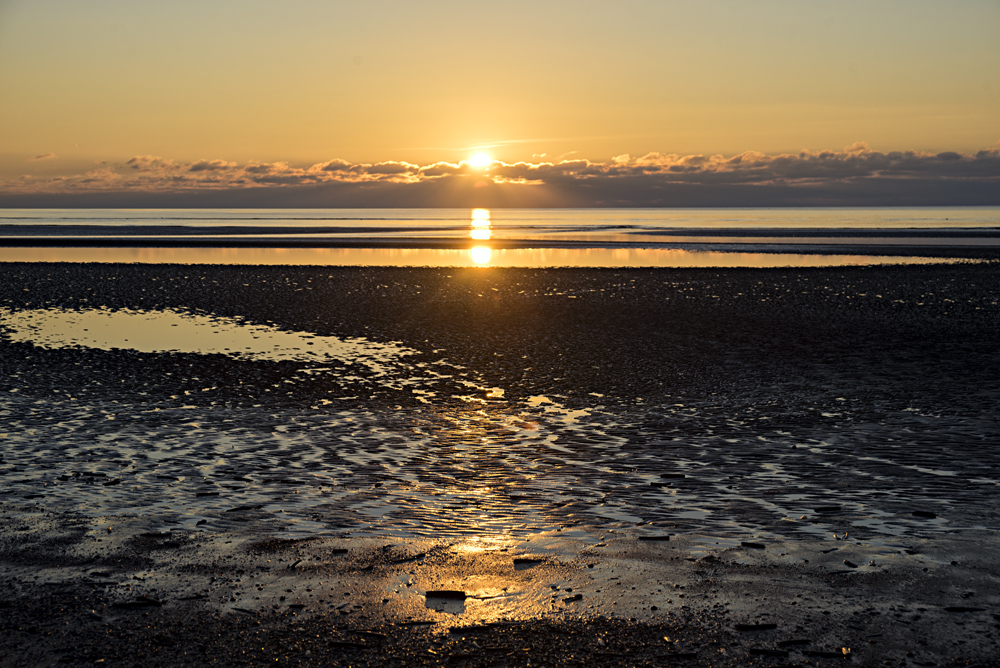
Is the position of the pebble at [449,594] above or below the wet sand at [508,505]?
above

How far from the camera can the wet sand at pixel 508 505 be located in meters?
6.31

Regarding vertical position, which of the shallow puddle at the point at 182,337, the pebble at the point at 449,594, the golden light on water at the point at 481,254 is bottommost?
the golden light on water at the point at 481,254

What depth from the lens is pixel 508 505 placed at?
30.9ft

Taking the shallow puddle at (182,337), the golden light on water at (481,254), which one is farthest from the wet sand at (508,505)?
the golden light on water at (481,254)

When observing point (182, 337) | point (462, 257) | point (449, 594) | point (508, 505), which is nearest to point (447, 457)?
point (508, 505)

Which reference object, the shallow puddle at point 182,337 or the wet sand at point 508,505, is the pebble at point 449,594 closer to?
the wet sand at point 508,505

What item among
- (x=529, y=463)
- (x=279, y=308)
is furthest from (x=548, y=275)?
(x=529, y=463)

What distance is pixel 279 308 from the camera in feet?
98.6

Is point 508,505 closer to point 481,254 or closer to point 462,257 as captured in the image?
point 462,257

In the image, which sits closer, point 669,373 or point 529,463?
point 529,463

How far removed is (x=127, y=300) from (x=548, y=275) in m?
20.3

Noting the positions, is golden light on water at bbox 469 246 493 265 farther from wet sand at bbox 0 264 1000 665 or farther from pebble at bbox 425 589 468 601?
pebble at bbox 425 589 468 601

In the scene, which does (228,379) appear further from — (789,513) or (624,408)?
(789,513)

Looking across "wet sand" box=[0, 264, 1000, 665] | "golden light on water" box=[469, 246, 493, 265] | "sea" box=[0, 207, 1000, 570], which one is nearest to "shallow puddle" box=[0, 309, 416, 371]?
"sea" box=[0, 207, 1000, 570]
